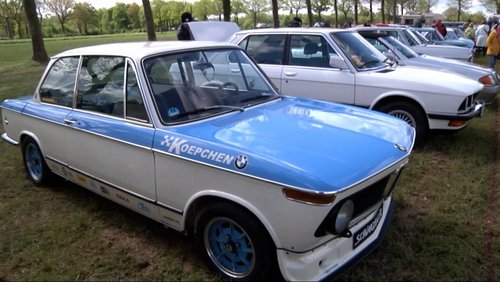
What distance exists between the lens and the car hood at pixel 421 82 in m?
5.78

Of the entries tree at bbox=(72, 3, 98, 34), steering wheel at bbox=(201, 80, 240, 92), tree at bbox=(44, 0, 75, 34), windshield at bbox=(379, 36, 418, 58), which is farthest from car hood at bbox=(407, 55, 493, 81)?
tree at bbox=(72, 3, 98, 34)

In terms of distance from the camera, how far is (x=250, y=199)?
268 centimetres

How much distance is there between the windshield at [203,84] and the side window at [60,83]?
1223 millimetres

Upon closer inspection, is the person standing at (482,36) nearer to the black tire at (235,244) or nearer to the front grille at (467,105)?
the front grille at (467,105)

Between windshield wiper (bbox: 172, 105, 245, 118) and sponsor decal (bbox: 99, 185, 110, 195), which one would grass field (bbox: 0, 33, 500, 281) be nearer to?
sponsor decal (bbox: 99, 185, 110, 195)

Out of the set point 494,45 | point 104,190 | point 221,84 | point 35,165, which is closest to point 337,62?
point 221,84

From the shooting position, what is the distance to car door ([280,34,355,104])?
6.34 meters

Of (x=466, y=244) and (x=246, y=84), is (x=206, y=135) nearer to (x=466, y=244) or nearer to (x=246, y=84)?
(x=246, y=84)

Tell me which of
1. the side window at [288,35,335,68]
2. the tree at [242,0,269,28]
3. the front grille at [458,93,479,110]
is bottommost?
the front grille at [458,93,479,110]

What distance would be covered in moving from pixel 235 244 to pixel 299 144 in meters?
0.84

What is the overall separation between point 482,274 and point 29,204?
Answer: 4.40 meters

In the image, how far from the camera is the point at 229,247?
118 inches

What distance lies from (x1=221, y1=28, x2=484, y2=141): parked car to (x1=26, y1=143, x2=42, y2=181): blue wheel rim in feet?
12.0

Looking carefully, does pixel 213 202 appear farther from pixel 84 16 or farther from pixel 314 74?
pixel 84 16
